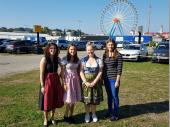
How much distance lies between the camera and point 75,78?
7.12 meters

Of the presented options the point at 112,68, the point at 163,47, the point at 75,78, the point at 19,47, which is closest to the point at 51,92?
the point at 75,78

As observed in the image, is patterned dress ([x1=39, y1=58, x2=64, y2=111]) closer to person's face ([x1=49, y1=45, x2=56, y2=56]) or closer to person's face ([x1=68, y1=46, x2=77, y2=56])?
person's face ([x1=49, y1=45, x2=56, y2=56])

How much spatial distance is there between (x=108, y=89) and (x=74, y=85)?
2.79ft

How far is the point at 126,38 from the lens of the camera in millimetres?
74875

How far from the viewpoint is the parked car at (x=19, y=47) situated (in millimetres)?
38312

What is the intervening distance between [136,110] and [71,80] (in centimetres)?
238

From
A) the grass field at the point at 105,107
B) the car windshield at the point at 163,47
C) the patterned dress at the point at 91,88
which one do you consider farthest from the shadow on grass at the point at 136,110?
the car windshield at the point at 163,47

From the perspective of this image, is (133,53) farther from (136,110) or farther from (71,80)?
(71,80)

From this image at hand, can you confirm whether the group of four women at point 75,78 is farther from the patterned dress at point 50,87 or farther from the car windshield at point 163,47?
the car windshield at point 163,47

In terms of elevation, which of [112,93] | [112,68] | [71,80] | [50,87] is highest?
[112,68]

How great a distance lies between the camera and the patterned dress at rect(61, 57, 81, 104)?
705 centimetres

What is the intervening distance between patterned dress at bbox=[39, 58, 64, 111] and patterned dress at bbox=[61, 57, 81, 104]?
210 mm

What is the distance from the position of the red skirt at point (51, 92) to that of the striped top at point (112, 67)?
3.58 feet

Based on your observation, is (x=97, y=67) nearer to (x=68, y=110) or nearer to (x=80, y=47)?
(x=68, y=110)
